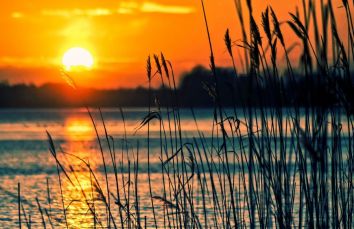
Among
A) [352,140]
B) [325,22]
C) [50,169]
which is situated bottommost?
[50,169]

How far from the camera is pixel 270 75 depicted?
183 inches

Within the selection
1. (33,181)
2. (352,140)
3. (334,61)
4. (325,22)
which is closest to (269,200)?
(352,140)

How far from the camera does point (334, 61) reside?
168 inches

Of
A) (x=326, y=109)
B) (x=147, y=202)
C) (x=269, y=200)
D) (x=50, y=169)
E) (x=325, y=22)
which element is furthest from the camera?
(x=50, y=169)

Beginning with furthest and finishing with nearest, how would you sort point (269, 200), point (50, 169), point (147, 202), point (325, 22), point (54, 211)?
point (50, 169), point (147, 202), point (54, 211), point (269, 200), point (325, 22)

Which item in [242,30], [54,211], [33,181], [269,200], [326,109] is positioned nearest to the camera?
[242,30]

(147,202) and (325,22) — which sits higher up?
(325,22)

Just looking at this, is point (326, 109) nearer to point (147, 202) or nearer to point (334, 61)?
point (334, 61)

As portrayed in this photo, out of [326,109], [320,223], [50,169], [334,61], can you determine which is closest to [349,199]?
[320,223]

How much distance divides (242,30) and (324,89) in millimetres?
611

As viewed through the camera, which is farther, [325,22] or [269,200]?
[269,200]

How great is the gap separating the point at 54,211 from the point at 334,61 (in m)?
8.55

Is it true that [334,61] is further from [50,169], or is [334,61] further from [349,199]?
[50,169]

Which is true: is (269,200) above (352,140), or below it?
below
